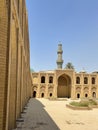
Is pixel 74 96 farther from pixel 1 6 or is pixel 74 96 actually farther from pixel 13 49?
pixel 1 6

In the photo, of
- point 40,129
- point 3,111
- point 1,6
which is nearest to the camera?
point 1,6

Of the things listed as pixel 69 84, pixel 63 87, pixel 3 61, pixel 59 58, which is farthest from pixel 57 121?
pixel 59 58

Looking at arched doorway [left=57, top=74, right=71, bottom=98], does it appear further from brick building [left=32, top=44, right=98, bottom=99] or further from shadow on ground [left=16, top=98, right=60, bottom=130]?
shadow on ground [left=16, top=98, right=60, bottom=130]

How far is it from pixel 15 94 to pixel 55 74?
42375 mm

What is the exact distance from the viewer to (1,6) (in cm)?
549

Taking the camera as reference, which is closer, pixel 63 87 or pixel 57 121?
pixel 57 121

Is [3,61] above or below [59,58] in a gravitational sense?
below

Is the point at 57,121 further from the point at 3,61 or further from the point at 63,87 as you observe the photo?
the point at 63,87

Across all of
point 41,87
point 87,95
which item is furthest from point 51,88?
point 87,95

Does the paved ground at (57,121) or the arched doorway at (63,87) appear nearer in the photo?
the paved ground at (57,121)

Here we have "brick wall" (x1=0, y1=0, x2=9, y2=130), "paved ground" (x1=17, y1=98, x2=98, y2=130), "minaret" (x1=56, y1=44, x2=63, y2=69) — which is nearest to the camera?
"brick wall" (x1=0, y1=0, x2=9, y2=130)

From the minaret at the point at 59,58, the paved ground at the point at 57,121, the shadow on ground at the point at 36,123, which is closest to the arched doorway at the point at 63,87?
the minaret at the point at 59,58

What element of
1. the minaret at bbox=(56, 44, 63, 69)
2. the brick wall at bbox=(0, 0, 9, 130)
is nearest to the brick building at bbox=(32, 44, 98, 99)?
the minaret at bbox=(56, 44, 63, 69)

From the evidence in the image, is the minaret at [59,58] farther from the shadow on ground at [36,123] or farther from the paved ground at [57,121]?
the shadow on ground at [36,123]
